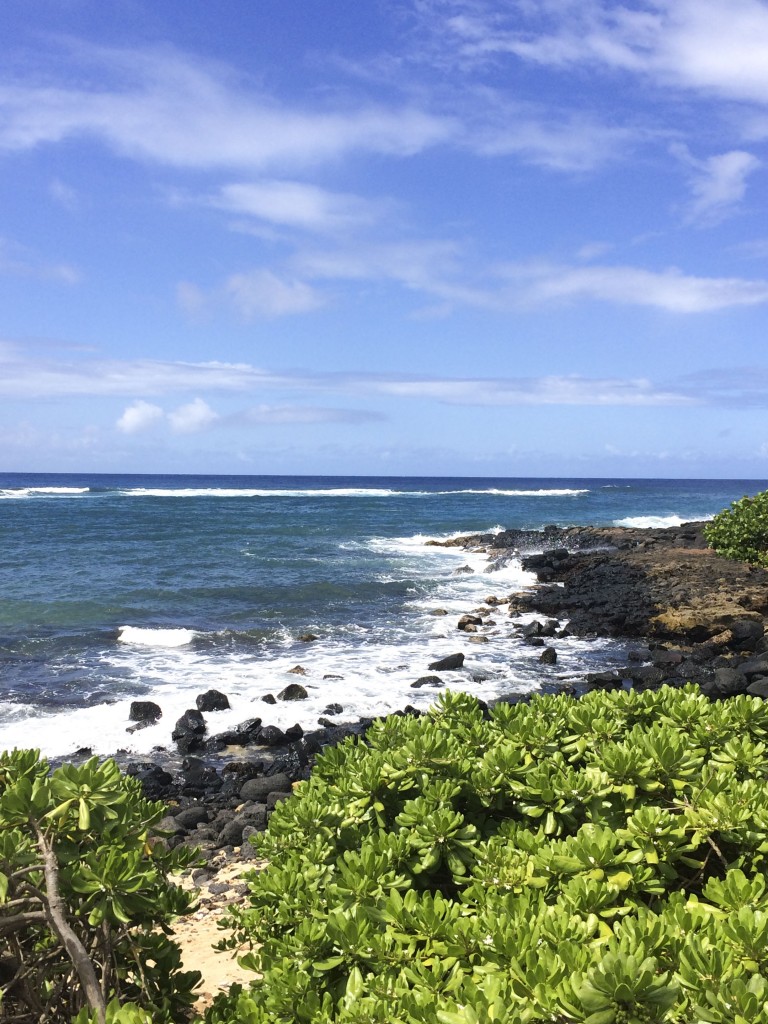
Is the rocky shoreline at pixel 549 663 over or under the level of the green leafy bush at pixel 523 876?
under

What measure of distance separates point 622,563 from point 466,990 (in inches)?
934

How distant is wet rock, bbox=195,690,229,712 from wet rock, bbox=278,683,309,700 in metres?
1.00

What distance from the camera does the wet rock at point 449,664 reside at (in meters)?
14.6

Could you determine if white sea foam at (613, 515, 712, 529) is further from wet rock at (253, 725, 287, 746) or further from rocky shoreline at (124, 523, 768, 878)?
wet rock at (253, 725, 287, 746)

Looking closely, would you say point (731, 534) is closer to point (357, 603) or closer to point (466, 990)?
point (357, 603)

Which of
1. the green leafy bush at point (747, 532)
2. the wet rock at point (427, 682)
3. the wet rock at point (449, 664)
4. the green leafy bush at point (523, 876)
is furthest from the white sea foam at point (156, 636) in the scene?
the green leafy bush at point (747, 532)

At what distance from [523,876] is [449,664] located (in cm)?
1192

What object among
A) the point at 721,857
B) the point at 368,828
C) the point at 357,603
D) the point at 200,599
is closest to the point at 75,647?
the point at 200,599

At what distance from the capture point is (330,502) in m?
70.1

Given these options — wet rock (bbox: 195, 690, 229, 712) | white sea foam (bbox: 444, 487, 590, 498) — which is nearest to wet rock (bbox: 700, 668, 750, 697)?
wet rock (bbox: 195, 690, 229, 712)

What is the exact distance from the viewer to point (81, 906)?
8.46ft

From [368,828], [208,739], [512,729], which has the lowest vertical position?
[208,739]

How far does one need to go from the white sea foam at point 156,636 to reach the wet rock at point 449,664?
5.89 m

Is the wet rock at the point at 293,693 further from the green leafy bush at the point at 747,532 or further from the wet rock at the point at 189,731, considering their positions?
the green leafy bush at the point at 747,532
